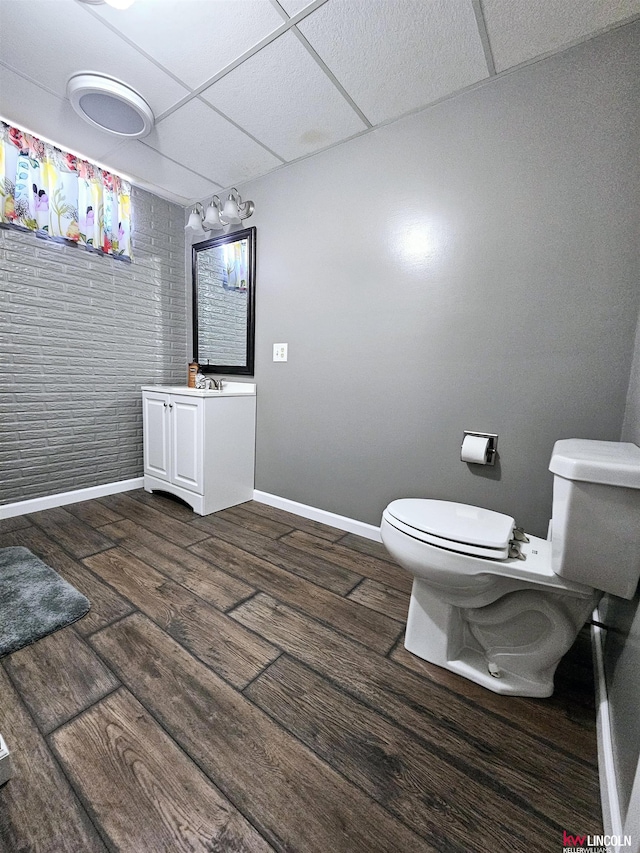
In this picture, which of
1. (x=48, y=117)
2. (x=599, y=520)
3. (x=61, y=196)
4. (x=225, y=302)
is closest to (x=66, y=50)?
Answer: (x=48, y=117)

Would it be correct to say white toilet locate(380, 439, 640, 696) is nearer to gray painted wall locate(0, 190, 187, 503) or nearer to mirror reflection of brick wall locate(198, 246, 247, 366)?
mirror reflection of brick wall locate(198, 246, 247, 366)

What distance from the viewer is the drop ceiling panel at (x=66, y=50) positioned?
1188 mm

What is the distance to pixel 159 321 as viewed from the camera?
2574 millimetres

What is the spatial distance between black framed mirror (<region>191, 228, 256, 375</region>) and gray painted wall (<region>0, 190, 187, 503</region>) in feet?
Answer: 0.70

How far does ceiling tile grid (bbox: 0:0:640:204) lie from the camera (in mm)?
1141

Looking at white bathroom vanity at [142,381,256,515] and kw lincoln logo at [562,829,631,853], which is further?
white bathroom vanity at [142,381,256,515]

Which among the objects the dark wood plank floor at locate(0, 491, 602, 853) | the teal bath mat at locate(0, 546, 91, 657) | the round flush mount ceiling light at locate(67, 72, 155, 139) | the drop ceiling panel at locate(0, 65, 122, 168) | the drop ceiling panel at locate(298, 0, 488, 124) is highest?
the drop ceiling panel at locate(0, 65, 122, 168)

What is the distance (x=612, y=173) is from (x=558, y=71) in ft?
1.51

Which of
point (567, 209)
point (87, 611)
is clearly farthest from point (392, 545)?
point (567, 209)

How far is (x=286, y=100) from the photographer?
1.52 metres

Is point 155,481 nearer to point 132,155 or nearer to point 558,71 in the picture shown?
point 132,155

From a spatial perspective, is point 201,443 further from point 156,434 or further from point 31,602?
point 31,602

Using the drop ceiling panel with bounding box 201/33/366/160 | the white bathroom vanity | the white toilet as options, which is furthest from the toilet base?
the drop ceiling panel with bounding box 201/33/366/160

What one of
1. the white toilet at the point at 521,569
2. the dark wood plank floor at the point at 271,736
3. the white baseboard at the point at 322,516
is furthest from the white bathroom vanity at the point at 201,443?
the white toilet at the point at 521,569
